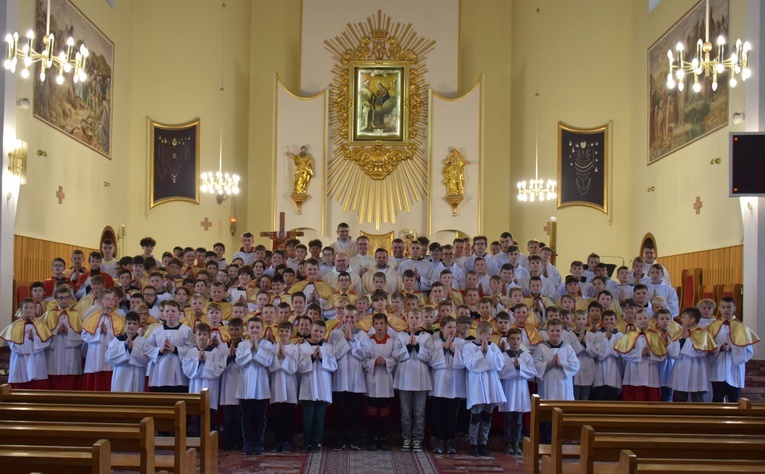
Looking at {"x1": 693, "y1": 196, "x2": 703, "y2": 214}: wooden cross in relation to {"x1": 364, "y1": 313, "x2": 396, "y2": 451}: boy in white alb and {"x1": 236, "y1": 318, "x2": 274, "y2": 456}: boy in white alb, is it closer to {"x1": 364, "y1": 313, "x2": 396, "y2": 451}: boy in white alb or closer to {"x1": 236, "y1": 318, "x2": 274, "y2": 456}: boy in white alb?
{"x1": 364, "y1": 313, "x2": 396, "y2": 451}: boy in white alb

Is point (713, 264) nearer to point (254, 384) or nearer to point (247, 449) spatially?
point (254, 384)

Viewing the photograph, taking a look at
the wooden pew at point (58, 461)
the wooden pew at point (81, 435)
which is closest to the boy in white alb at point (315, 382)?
the wooden pew at point (81, 435)

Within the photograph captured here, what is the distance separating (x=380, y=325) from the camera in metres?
8.11

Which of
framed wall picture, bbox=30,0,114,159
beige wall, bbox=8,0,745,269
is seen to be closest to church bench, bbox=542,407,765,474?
beige wall, bbox=8,0,745,269

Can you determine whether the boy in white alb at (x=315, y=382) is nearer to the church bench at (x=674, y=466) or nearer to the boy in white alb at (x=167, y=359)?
the boy in white alb at (x=167, y=359)

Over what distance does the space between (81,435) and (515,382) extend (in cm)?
499

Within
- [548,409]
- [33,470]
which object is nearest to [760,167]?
[548,409]

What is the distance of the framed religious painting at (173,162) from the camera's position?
1744cm

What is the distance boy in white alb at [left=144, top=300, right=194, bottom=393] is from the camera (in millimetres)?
8031

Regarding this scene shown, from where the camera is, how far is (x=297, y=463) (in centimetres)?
728

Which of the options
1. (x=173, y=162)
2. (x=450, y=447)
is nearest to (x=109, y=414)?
(x=450, y=447)

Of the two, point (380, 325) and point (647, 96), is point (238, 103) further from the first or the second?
point (380, 325)

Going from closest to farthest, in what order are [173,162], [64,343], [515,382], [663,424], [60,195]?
[663,424], [515,382], [64,343], [60,195], [173,162]

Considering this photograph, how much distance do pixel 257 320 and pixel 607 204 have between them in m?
11.5
